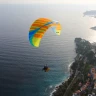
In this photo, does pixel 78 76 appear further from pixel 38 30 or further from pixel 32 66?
pixel 38 30

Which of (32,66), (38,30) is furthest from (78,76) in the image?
(38,30)

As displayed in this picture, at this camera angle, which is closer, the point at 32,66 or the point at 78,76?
the point at 78,76

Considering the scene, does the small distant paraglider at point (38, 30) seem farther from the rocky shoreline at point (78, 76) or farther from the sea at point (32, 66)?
the sea at point (32, 66)

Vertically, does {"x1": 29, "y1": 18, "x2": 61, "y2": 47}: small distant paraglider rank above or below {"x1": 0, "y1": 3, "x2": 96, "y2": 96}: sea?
above

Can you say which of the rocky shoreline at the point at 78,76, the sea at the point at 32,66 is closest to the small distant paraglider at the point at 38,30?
the rocky shoreline at the point at 78,76

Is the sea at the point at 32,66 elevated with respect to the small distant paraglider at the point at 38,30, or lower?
lower

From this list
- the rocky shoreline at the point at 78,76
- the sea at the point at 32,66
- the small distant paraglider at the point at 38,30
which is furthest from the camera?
the sea at the point at 32,66

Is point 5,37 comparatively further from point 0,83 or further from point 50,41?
point 0,83

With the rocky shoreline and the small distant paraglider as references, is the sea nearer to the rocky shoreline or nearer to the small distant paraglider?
the rocky shoreline

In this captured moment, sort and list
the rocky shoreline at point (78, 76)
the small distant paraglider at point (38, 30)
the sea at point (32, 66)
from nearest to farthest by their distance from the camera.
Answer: the small distant paraglider at point (38, 30)
the rocky shoreline at point (78, 76)
the sea at point (32, 66)

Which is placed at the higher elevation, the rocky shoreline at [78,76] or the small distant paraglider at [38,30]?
the small distant paraglider at [38,30]

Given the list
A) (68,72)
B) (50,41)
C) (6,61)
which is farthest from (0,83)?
(50,41)

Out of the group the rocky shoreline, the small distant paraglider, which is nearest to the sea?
the rocky shoreline

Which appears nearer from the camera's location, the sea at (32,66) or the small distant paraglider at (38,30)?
the small distant paraglider at (38,30)
